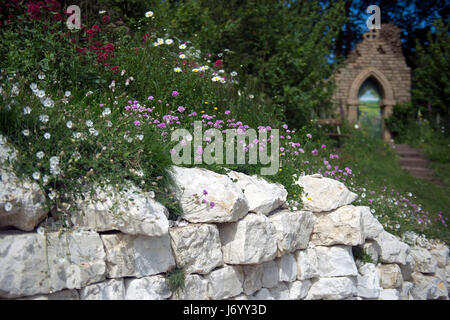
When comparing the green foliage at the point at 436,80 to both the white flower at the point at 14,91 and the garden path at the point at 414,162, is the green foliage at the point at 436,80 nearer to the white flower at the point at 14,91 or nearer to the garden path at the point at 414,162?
the garden path at the point at 414,162

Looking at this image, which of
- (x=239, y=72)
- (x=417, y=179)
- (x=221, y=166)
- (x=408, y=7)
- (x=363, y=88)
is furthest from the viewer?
(x=408, y=7)

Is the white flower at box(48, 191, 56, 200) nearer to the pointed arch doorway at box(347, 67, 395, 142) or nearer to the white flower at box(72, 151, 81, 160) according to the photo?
the white flower at box(72, 151, 81, 160)

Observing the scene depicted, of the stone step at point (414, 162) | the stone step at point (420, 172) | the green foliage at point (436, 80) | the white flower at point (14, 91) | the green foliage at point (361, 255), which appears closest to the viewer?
the white flower at point (14, 91)

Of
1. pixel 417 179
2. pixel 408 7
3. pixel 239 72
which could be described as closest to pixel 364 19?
pixel 408 7

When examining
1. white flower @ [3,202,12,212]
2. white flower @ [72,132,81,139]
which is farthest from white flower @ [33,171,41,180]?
white flower @ [72,132,81,139]

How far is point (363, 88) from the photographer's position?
13.9 m

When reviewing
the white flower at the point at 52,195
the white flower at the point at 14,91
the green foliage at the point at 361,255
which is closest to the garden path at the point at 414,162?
the green foliage at the point at 361,255

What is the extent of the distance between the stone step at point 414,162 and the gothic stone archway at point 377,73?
2.62 m

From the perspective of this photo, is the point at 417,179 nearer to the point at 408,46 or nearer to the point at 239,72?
the point at 239,72

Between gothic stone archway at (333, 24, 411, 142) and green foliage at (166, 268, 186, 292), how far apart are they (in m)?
11.3

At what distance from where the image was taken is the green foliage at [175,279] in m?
2.92

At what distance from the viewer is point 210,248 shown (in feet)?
10.3

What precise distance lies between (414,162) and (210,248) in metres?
9.03

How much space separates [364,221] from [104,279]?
298 centimetres
